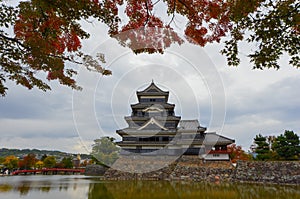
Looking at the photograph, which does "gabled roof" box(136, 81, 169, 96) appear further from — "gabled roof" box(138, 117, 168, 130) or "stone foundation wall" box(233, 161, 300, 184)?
"stone foundation wall" box(233, 161, 300, 184)

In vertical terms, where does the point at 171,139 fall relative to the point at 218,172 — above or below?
above

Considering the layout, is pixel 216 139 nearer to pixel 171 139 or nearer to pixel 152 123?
pixel 171 139

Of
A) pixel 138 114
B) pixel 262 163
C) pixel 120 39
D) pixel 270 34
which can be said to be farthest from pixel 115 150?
pixel 270 34

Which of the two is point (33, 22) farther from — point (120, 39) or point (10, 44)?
point (120, 39)

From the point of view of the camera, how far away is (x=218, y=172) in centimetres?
1636

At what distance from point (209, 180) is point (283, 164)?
5.03 m

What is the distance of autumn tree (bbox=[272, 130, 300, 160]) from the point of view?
17.5 meters

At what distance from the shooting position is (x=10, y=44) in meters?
4.37

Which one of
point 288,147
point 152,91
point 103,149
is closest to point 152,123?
point 152,91

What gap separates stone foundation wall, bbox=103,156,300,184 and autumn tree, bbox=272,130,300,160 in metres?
2.91

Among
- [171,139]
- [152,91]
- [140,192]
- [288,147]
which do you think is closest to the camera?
[140,192]

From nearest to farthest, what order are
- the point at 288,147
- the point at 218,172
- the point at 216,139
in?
the point at 218,172, the point at 288,147, the point at 216,139

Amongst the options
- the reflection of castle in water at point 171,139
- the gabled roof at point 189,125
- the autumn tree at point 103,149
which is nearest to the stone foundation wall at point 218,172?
the reflection of castle in water at point 171,139

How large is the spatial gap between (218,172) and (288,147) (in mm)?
6257
